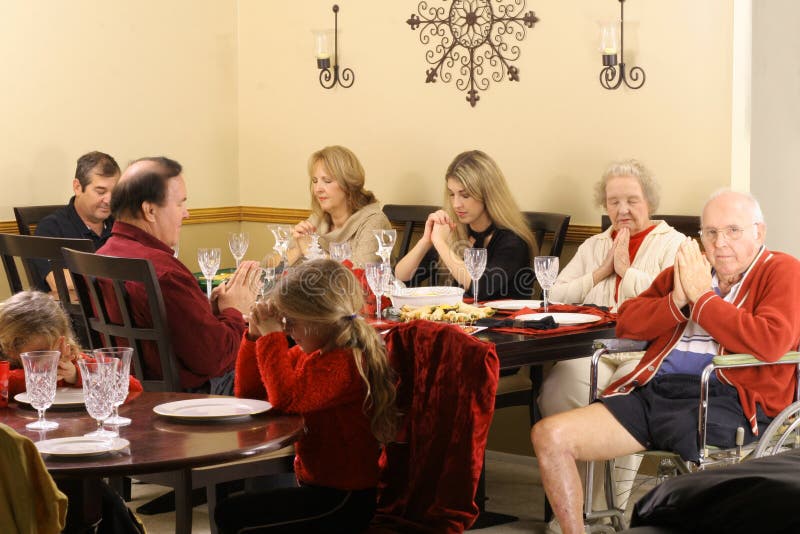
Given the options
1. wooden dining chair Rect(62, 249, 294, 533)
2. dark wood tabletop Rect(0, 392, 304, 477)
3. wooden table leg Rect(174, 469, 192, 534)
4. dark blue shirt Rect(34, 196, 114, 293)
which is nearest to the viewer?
dark wood tabletop Rect(0, 392, 304, 477)

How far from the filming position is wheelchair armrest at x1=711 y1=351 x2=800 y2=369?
3113 mm

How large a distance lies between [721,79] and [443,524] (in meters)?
2.55

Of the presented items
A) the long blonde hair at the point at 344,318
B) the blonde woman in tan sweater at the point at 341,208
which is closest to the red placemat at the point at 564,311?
the long blonde hair at the point at 344,318

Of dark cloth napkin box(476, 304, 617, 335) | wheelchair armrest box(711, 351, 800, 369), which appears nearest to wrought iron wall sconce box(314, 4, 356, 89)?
dark cloth napkin box(476, 304, 617, 335)

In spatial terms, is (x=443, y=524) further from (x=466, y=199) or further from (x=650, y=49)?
(x=650, y=49)

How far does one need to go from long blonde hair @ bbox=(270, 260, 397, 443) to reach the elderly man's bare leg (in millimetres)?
826

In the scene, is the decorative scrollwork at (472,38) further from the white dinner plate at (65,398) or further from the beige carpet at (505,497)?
the white dinner plate at (65,398)

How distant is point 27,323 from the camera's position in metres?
2.65

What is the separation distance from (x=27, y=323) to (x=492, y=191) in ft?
7.59

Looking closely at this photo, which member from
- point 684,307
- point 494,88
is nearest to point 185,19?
point 494,88

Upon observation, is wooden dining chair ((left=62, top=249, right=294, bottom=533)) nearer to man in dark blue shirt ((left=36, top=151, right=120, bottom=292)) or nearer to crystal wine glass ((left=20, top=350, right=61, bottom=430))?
crystal wine glass ((left=20, top=350, right=61, bottom=430))

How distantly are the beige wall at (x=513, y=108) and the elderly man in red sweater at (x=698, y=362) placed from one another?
1.10 meters

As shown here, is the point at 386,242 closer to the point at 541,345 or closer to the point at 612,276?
the point at 612,276

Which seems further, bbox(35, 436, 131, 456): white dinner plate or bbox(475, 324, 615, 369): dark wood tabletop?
bbox(475, 324, 615, 369): dark wood tabletop
